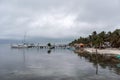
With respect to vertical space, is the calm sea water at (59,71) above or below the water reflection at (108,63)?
below

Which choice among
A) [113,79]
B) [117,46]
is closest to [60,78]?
[113,79]

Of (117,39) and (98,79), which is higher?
(117,39)

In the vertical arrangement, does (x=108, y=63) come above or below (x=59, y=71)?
above

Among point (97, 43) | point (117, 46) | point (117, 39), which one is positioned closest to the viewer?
point (117, 39)

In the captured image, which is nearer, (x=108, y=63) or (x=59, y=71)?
(x=59, y=71)

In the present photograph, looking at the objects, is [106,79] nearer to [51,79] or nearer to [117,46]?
[51,79]

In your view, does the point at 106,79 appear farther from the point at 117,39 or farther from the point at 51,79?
the point at 117,39

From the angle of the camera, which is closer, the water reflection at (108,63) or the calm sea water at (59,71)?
the calm sea water at (59,71)

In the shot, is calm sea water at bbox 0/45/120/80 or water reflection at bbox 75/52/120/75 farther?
water reflection at bbox 75/52/120/75

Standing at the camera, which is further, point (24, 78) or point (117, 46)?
point (117, 46)

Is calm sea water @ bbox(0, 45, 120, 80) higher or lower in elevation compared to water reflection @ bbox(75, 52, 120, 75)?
lower

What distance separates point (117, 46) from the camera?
4550 inches

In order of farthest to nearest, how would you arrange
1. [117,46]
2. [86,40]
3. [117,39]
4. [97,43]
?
[86,40] → [97,43] → [117,46] → [117,39]

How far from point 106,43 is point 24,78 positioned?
103 meters
